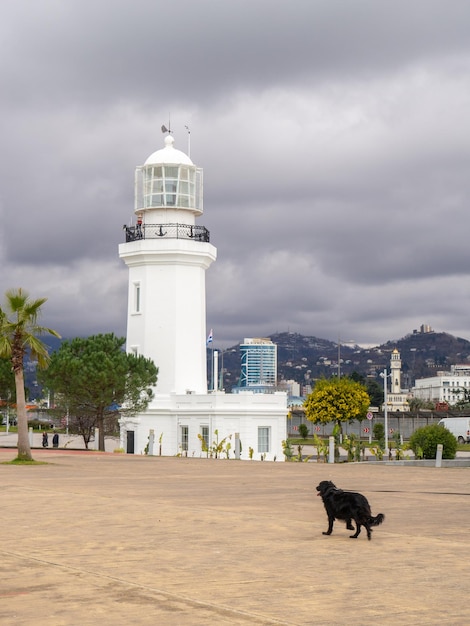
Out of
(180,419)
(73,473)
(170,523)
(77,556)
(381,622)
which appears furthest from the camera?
(180,419)

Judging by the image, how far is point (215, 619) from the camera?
288 inches

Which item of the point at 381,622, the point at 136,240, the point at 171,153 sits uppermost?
the point at 171,153

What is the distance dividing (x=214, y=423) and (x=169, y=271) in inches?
339

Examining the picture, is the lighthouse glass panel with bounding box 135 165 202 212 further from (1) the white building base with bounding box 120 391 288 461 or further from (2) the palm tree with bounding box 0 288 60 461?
(2) the palm tree with bounding box 0 288 60 461

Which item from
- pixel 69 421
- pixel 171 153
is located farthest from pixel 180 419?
pixel 171 153

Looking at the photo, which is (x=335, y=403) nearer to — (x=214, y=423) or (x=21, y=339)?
(x=214, y=423)

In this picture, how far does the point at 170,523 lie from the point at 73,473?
12.7 m

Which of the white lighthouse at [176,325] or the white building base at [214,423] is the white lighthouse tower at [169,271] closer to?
the white lighthouse at [176,325]

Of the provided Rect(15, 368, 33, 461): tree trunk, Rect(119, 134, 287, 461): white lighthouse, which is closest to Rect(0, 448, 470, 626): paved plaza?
Rect(15, 368, 33, 461): tree trunk

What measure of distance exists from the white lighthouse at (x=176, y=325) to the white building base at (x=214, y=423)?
0.05m

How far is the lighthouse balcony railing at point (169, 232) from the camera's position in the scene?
167 feet

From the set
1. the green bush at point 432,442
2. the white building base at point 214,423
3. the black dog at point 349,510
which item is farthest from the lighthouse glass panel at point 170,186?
the black dog at point 349,510

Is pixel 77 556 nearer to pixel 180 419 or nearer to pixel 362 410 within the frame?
pixel 180 419

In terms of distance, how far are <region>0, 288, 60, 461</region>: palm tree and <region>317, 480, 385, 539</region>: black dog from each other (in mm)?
20275
